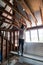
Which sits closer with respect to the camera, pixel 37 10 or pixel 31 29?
pixel 37 10

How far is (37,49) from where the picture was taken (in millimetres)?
4457

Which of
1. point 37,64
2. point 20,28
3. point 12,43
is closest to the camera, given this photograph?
point 37,64

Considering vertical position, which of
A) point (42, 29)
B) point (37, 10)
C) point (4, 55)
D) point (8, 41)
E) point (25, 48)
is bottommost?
point (4, 55)

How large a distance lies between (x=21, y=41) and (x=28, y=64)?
1.50m

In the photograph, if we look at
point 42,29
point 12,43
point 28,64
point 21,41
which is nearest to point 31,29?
point 42,29

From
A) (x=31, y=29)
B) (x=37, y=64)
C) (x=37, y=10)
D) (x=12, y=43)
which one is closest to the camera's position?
(x=37, y=64)

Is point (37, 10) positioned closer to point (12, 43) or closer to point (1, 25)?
point (1, 25)

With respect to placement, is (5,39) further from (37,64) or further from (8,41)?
(37,64)

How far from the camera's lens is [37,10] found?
4.42 m

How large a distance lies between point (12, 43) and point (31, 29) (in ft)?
5.27

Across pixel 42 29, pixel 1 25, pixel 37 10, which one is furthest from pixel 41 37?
pixel 1 25

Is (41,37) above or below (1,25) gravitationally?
below

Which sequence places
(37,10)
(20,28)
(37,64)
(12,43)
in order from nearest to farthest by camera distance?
(37,64)
(37,10)
(20,28)
(12,43)

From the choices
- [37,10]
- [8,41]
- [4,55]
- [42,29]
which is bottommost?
[4,55]
